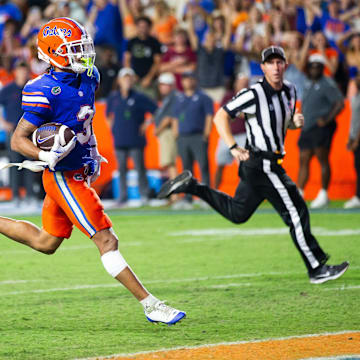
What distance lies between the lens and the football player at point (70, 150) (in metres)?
4.55

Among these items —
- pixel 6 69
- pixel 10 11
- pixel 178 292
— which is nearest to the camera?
pixel 178 292

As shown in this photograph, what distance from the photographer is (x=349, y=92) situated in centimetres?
1232

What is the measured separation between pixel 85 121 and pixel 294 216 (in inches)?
75.8

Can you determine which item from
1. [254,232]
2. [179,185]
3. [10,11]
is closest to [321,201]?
[254,232]

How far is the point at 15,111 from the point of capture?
12.2m

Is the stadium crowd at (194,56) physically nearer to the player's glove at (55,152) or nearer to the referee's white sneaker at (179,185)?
the referee's white sneaker at (179,185)

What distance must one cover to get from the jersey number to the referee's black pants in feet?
5.79

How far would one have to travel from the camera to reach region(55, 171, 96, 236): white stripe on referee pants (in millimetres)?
4594

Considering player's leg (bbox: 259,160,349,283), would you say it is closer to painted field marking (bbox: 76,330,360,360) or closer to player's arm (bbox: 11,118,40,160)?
painted field marking (bbox: 76,330,360,360)

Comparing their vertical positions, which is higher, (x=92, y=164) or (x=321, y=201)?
(x=92, y=164)

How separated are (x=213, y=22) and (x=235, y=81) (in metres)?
1.33

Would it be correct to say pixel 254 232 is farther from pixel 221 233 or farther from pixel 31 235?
pixel 31 235

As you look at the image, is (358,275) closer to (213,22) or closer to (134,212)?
(134,212)

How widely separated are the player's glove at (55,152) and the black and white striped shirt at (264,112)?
6.64ft
